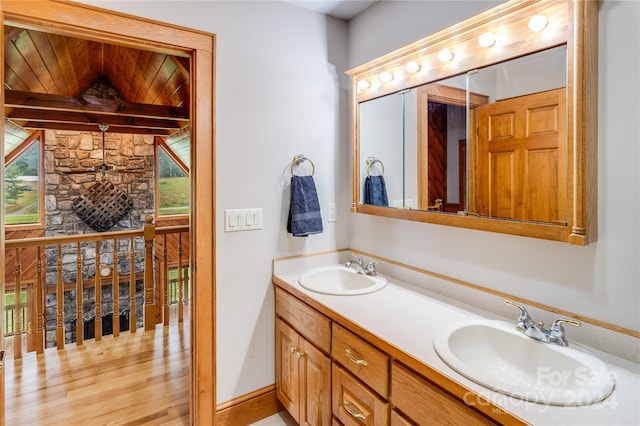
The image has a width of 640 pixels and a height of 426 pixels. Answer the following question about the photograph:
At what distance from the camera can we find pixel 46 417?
196 cm

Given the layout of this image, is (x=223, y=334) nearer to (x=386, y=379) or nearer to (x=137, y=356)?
(x=386, y=379)

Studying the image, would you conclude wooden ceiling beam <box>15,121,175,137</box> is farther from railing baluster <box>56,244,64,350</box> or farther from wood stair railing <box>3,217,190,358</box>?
railing baluster <box>56,244,64,350</box>

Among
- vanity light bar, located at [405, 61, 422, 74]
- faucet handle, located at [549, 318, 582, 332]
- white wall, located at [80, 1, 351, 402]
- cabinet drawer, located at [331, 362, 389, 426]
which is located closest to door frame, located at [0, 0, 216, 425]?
white wall, located at [80, 1, 351, 402]

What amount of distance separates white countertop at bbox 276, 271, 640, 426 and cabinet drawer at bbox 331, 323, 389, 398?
0.23ft

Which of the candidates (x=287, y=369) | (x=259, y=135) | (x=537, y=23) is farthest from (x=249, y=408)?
(x=537, y=23)

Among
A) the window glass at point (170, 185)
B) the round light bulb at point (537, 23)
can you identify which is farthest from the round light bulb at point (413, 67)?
the window glass at point (170, 185)

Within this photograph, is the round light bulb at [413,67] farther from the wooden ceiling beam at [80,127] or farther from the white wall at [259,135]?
the wooden ceiling beam at [80,127]

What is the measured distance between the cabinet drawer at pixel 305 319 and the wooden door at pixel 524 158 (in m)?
0.85

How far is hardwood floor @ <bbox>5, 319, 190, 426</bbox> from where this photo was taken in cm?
197

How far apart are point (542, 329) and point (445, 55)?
1184 mm

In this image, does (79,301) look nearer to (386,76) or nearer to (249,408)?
(249,408)

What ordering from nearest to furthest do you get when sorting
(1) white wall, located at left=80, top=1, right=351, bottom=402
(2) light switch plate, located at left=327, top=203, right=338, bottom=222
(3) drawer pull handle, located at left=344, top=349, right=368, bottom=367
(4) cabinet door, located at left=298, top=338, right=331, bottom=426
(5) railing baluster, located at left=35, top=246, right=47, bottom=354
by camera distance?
1. (3) drawer pull handle, located at left=344, top=349, right=368, bottom=367
2. (4) cabinet door, located at left=298, top=338, right=331, bottom=426
3. (1) white wall, located at left=80, top=1, right=351, bottom=402
4. (2) light switch plate, located at left=327, top=203, right=338, bottom=222
5. (5) railing baluster, located at left=35, top=246, right=47, bottom=354

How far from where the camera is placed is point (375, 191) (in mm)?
2004

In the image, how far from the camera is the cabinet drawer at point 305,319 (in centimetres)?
151
